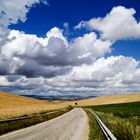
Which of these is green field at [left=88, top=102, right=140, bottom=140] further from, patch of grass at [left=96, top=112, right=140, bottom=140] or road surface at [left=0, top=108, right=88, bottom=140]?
road surface at [left=0, top=108, right=88, bottom=140]

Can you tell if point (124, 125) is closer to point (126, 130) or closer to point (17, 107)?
point (126, 130)

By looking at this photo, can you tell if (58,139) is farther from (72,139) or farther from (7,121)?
(7,121)

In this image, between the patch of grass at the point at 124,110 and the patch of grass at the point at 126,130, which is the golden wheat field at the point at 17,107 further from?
the patch of grass at the point at 124,110

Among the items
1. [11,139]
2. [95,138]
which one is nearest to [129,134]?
[95,138]

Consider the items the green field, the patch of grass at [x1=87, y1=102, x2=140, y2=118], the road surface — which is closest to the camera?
the green field

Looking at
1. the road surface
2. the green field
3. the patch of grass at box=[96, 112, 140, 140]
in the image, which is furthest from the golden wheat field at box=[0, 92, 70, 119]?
the patch of grass at box=[96, 112, 140, 140]

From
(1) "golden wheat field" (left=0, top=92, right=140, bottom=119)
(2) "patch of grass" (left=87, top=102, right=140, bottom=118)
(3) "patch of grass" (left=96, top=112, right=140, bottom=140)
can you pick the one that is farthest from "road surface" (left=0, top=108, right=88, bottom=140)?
(2) "patch of grass" (left=87, top=102, right=140, bottom=118)

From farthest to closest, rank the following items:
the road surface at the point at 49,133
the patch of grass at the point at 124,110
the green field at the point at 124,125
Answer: the patch of grass at the point at 124,110
the road surface at the point at 49,133
the green field at the point at 124,125

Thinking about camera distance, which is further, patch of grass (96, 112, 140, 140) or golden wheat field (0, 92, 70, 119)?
golden wheat field (0, 92, 70, 119)

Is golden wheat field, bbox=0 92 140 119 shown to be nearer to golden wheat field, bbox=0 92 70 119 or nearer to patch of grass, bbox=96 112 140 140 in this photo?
golden wheat field, bbox=0 92 70 119

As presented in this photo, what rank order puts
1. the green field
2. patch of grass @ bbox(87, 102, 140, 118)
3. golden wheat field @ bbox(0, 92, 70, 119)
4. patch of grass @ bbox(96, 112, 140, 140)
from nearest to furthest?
patch of grass @ bbox(96, 112, 140, 140), the green field, golden wheat field @ bbox(0, 92, 70, 119), patch of grass @ bbox(87, 102, 140, 118)

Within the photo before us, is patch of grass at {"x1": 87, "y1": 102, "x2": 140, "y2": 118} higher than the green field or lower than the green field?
higher

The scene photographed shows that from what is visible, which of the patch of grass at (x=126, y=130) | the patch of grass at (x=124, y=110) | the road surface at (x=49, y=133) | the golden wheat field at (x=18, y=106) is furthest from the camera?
the patch of grass at (x=124, y=110)

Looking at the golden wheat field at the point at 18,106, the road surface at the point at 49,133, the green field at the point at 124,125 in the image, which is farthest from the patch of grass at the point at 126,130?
the golden wheat field at the point at 18,106
